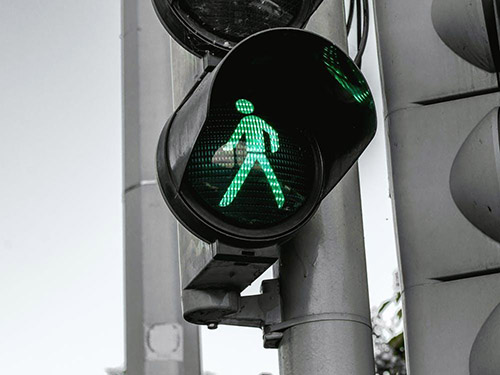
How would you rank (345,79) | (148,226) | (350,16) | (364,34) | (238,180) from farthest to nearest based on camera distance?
(148,226)
(350,16)
(364,34)
(345,79)
(238,180)

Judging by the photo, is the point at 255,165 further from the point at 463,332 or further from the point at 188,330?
the point at 188,330

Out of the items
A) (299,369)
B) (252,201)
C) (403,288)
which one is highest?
(252,201)

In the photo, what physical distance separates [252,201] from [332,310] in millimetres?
356

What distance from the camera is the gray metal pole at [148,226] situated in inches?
154

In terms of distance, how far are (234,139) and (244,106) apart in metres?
Result: 0.09

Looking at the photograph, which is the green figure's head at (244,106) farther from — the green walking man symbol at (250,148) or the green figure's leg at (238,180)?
the green figure's leg at (238,180)

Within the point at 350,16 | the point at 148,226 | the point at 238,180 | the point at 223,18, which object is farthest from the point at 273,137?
the point at 148,226

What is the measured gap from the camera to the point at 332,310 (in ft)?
9.68

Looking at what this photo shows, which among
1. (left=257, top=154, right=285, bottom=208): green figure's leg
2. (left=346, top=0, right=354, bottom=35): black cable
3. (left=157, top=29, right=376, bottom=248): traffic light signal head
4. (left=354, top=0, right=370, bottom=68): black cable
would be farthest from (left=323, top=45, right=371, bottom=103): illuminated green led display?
(left=346, top=0, right=354, bottom=35): black cable

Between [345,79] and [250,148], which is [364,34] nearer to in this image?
[345,79]

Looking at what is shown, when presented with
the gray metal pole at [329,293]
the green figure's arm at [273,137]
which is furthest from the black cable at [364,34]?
the green figure's arm at [273,137]

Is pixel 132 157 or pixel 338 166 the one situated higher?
pixel 132 157

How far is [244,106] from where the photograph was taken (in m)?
2.87

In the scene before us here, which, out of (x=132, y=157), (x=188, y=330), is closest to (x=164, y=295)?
(x=188, y=330)
